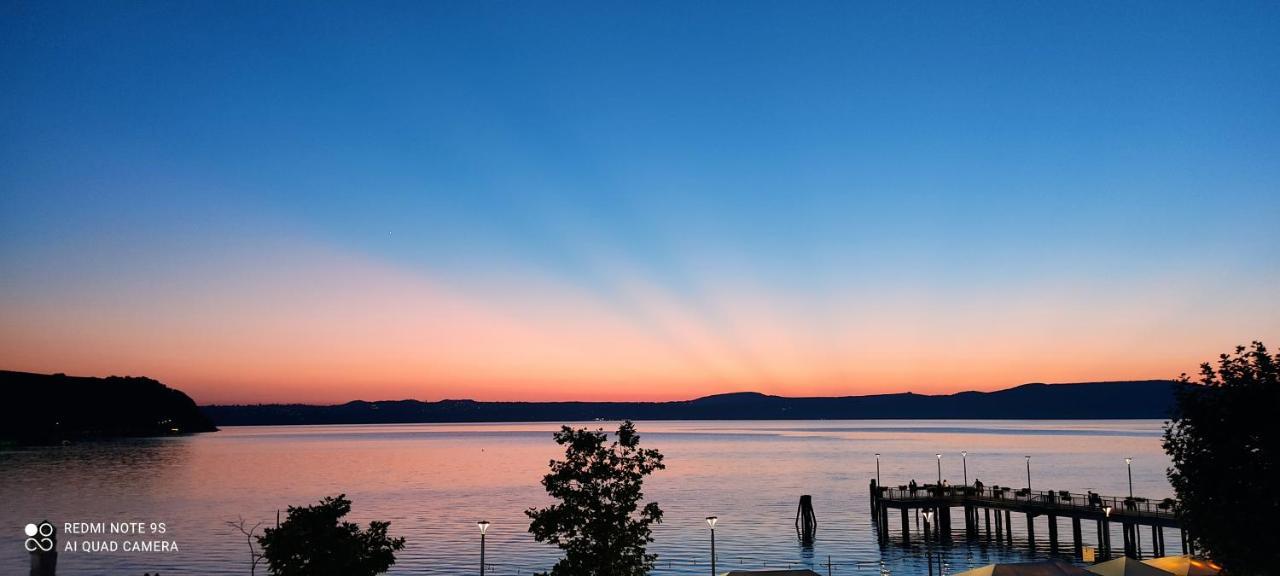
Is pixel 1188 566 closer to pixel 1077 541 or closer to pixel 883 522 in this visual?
pixel 1077 541

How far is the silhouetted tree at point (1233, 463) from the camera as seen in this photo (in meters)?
27.1

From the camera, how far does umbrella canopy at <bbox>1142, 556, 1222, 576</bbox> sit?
32.6 meters

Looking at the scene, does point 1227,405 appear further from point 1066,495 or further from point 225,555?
point 225,555

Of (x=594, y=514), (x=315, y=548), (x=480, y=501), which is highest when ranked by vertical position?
(x=594, y=514)

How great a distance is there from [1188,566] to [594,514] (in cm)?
2258

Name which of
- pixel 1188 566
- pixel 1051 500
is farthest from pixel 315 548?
pixel 1051 500

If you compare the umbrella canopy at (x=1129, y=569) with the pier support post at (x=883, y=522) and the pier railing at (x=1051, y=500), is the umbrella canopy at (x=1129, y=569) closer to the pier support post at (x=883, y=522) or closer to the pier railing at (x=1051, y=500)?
the pier railing at (x=1051, y=500)

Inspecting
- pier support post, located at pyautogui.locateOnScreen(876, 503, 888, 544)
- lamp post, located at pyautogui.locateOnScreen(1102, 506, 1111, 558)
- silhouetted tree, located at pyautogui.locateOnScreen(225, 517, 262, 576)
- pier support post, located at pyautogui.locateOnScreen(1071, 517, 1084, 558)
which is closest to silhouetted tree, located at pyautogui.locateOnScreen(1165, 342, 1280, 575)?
silhouetted tree, located at pyautogui.locateOnScreen(225, 517, 262, 576)

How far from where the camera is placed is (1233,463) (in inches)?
1113

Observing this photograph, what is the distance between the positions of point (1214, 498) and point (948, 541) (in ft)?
157

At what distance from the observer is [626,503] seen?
29.8m

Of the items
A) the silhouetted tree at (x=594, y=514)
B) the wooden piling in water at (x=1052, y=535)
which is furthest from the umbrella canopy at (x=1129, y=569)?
the wooden piling in water at (x=1052, y=535)

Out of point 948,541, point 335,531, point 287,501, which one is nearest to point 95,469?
point 287,501

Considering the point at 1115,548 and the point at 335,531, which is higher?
the point at 335,531
